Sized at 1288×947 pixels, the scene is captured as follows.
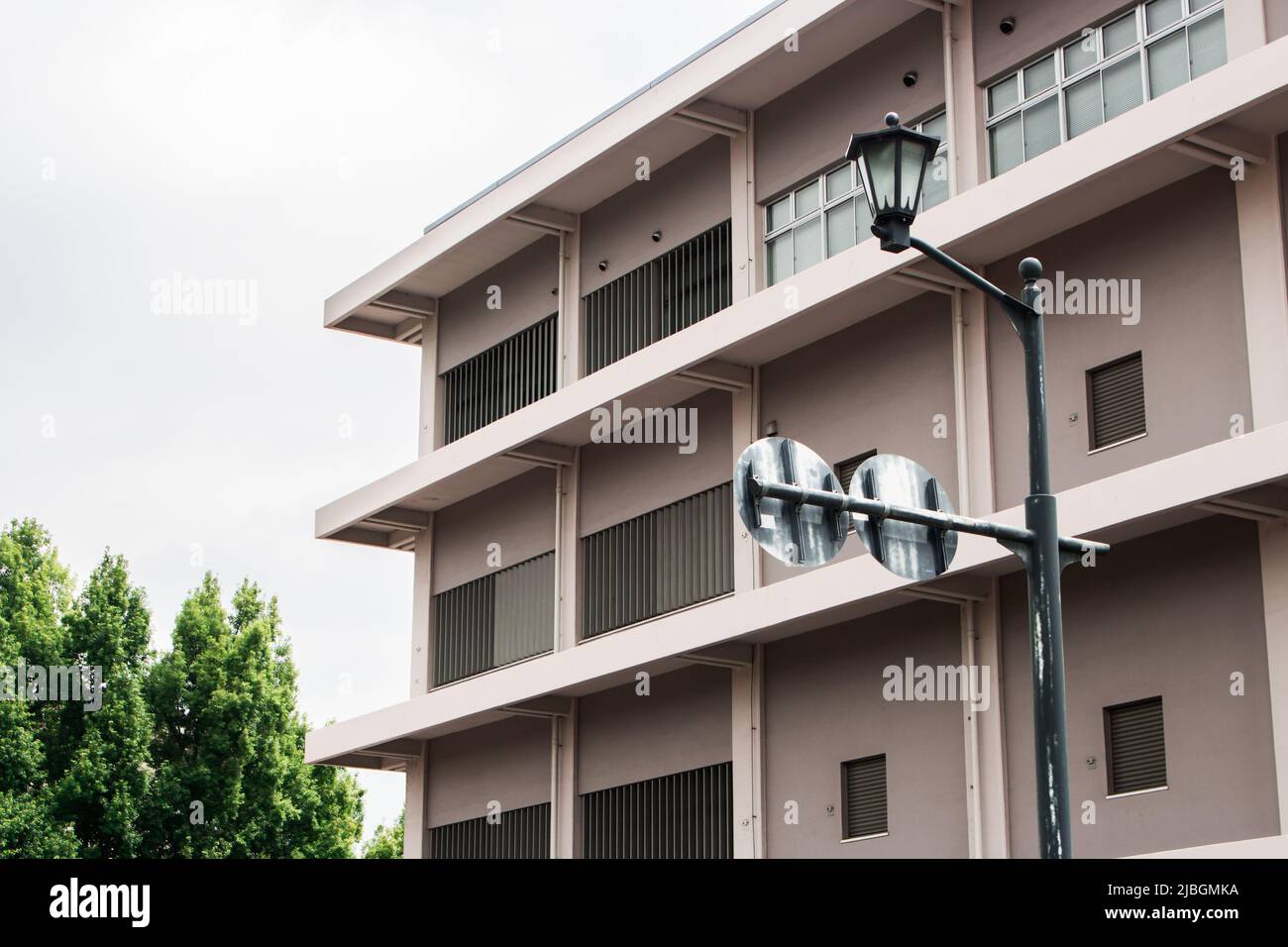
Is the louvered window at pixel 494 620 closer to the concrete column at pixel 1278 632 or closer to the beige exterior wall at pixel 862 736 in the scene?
the beige exterior wall at pixel 862 736

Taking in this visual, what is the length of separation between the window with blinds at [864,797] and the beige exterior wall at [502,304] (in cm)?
1018

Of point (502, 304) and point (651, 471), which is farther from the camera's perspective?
point (502, 304)

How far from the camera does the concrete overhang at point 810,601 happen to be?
16.8 metres

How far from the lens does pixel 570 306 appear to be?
91.5 feet

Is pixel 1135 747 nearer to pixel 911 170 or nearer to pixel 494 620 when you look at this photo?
pixel 911 170

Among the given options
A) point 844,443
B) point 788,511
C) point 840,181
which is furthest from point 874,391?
point 788,511

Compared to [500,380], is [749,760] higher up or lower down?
lower down

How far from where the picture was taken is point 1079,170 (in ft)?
60.7

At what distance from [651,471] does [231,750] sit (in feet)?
87.5

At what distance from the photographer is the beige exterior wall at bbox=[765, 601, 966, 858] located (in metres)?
20.1

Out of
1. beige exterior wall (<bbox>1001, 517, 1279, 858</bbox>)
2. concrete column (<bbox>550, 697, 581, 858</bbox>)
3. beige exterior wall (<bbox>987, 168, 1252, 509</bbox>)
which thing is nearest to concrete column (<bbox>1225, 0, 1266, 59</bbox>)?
beige exterior wall (<bbox>987, 168, 1252, 509</bbox>)

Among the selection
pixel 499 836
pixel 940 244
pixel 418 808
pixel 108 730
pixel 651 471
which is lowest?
pixel 499 836

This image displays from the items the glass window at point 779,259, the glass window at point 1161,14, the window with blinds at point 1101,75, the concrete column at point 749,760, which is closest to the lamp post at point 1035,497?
the window with blinds at point 1101,75
